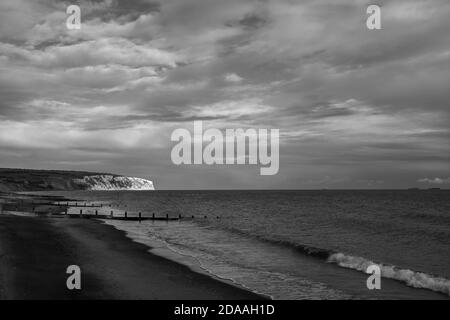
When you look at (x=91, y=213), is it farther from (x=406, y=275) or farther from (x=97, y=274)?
(x=406, y=275)

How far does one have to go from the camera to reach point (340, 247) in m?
36.8

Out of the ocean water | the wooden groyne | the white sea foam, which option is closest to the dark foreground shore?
the ocean water

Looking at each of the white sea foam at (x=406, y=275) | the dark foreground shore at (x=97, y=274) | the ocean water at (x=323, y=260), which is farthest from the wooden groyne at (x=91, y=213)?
the white sea foam at (x=406, y=275)

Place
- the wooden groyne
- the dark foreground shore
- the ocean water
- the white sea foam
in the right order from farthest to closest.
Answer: the wooden groyne
the white sea foam
the ocean water
the dark foreground shore

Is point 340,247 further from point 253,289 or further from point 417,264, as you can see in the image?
point 253,289

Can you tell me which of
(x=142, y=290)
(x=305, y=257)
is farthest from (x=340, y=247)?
(x=142, y=290)

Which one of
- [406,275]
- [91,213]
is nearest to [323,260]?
[406,275]

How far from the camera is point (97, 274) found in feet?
66.3

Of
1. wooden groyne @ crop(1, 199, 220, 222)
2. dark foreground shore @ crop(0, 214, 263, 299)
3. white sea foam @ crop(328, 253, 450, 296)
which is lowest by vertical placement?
wooden groyne @ crop(1, 199, 220, 222)

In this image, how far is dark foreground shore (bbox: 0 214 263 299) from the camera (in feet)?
55.0

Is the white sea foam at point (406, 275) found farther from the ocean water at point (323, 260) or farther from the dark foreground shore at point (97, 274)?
the dark foreground shore at point (97, 274)

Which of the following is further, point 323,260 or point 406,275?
point 323,260

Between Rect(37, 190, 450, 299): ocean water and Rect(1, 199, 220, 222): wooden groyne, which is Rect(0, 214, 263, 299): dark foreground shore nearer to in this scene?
Rect(37, 190, 450, 299): ocean water

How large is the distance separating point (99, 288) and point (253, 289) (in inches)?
275
